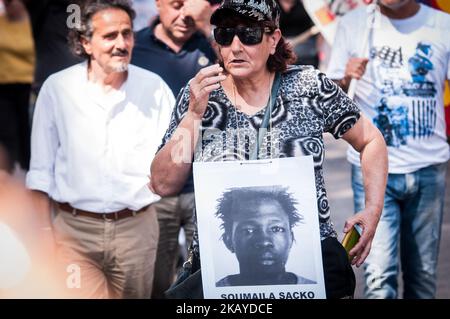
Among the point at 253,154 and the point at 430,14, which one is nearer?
the point at 253,154

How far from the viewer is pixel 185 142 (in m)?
3.53

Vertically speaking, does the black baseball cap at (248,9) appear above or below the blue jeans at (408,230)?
above

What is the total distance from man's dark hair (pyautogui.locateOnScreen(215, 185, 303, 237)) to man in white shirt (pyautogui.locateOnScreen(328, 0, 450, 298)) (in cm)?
131

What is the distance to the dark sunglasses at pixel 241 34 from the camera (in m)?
3.55

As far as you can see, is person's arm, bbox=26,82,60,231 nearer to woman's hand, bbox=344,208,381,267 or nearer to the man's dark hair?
the man's dark hair

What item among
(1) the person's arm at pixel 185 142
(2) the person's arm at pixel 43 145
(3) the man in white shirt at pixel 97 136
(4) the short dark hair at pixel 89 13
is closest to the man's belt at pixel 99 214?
(3) the man in white shirt at pixel 97 136

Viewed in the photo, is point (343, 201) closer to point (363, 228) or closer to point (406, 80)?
point (406, 80)

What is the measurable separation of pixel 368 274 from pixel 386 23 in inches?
45.6

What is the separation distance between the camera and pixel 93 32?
451cm

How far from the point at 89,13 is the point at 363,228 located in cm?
159

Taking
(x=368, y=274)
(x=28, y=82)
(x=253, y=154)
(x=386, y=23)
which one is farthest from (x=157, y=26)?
(x=28, y=82)

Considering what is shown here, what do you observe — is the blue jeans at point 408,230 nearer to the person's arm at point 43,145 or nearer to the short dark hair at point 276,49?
the short dark hair at point 276,49

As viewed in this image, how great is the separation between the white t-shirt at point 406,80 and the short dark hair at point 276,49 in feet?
3.64
